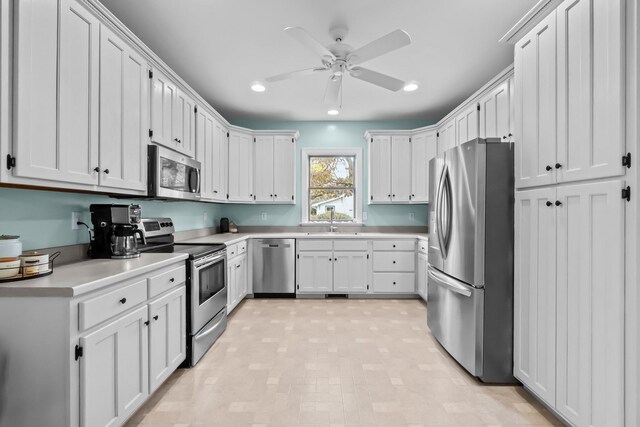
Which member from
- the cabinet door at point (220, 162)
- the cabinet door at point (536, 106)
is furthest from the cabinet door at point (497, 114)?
the cabinet door at point (220, 162)

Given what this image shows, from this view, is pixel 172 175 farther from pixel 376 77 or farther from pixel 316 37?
pixel 376 77

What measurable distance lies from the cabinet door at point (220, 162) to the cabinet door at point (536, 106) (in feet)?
10.8

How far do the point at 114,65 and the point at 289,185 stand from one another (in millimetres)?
3025

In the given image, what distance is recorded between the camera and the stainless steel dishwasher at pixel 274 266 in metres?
4.45

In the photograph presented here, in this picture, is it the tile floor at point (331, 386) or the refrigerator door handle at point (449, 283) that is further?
the refrigerator door handle at point (449, 283)

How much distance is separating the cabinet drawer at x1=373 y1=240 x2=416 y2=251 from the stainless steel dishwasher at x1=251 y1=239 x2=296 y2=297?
1225 millimetres

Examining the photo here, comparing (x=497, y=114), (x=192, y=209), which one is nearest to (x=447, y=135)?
(x=497, y=114)

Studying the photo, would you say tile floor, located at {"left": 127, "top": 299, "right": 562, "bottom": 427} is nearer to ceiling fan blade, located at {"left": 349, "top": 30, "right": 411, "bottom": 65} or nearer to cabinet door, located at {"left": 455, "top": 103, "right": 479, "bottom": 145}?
cabinet door, located at {"left": 455, "top": 103, "right": 479, "bottom": 145}

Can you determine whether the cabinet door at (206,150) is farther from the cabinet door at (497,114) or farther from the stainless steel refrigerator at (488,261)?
the cabinet door at (497,114)

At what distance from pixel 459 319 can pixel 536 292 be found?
0.69 meters

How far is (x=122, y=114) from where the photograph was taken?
214 cm

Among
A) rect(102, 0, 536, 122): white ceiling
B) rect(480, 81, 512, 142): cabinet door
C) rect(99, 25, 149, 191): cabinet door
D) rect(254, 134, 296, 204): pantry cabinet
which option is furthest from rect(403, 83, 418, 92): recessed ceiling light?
rect(99, 25, 149, 191): cabinet door

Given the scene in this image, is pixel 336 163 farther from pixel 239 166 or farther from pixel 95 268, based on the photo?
pixel 95 268

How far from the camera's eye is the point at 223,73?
3453 mm
